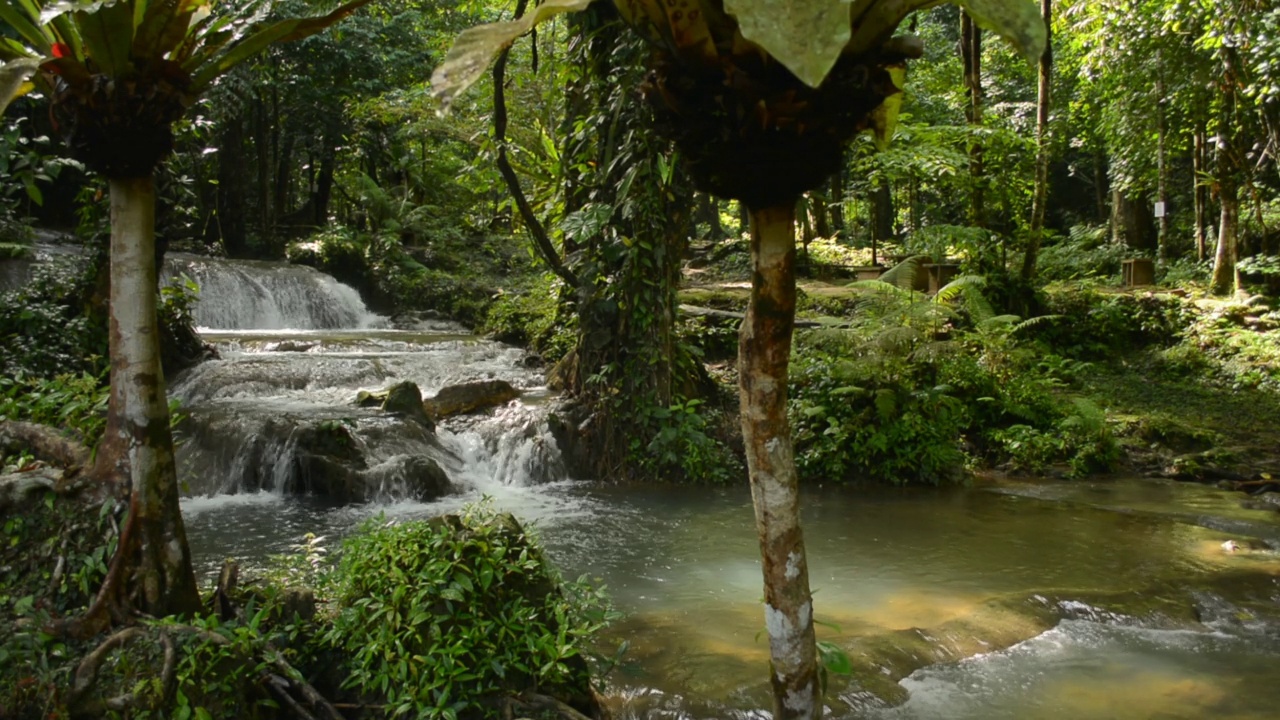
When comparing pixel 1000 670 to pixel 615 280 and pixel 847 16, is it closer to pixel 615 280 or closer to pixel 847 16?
pixel 847 16

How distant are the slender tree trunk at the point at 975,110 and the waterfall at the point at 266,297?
36.4 feet

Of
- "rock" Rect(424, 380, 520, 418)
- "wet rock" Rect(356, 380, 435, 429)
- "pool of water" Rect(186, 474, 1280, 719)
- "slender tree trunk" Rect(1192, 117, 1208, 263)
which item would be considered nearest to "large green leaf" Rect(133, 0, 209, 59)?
"pool of water" Rect(186, 474, 1280, 719)

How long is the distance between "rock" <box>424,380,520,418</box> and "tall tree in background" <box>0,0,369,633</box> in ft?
21.2

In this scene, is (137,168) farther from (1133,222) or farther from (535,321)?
(1133,222)

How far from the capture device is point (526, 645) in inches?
122

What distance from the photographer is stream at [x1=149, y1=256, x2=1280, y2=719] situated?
13.1 ft

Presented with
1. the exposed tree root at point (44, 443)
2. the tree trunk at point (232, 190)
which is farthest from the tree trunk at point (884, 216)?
the exposed tree root at point (44, 443)

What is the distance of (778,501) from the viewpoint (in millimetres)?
2291

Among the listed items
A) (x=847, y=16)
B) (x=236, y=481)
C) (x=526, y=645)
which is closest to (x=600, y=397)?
(x=236, y=481)

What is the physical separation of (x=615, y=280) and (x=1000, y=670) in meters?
5.14

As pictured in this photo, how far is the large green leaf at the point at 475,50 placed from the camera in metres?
1.86

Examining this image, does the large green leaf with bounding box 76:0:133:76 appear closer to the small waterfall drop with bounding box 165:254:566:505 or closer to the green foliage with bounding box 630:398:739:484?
the small waterfall drop with bounding box 165:254:566:505

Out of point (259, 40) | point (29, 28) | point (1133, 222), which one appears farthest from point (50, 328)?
point (1133, 222)

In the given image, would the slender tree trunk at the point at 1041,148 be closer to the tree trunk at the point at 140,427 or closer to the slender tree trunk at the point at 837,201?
the slender tree trunk at the point at 837,201
